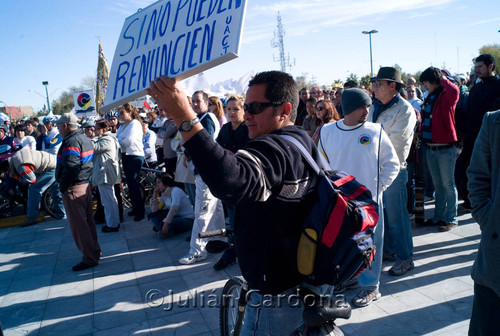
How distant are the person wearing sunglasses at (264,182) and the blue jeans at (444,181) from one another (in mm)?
4206

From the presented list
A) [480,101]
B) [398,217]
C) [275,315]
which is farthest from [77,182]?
[480,101]

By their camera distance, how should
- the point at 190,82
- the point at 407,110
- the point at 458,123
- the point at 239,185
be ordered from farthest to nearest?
1. the point at 190,82
2. the point at 458,123
3. the point at 407,110
4. the point at 239,185

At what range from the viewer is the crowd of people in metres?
1.70

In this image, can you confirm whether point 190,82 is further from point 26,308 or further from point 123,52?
point 123,52

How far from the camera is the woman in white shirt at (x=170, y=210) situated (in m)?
6.42

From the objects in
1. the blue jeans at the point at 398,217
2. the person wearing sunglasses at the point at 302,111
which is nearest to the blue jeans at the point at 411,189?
the blue jeans at the point at 398,217

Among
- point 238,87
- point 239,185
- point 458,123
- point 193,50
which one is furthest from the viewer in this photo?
point 238,87

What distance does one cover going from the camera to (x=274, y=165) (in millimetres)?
1636

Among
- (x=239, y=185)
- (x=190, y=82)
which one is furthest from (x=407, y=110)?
(x=190, y=82)

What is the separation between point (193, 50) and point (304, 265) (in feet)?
3.71

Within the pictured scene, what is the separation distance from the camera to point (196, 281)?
4.74m

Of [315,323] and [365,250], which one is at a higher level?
[365,250]

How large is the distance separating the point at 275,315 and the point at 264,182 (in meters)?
0.79

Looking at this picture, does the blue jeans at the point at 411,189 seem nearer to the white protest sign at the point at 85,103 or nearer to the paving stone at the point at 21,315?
the paving stone at the point at 21,315
